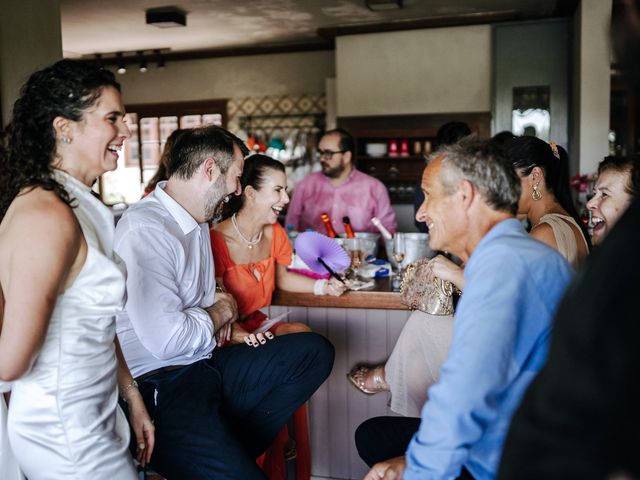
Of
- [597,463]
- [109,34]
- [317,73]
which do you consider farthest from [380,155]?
[597,463]

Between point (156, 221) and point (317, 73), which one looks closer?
point (156, 221)

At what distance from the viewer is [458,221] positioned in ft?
4.63

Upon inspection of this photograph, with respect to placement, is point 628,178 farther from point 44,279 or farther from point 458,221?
point 44,279

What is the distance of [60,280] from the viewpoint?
131 centimetres

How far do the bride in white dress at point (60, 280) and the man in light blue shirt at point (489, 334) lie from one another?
72cm

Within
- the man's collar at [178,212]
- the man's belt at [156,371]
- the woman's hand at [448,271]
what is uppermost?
the man's collar at [178,212]

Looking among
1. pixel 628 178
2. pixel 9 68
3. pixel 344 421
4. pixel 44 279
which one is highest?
pixel 9 68

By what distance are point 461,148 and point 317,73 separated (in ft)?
23.7

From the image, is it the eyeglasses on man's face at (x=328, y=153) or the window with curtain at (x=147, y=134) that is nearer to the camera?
the eyeglasses on man's face at (x=328, y=153)

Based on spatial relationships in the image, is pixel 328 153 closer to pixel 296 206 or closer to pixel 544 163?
pixel 296 206

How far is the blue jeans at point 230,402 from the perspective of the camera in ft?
5.79

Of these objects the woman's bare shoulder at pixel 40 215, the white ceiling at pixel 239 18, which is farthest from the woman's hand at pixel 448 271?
the white ceiling at pixel 239 18

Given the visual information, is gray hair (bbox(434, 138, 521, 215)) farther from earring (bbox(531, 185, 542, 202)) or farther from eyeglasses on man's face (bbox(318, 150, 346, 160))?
eyeglasses on man's face (bbox(318, 150, 346, 160))

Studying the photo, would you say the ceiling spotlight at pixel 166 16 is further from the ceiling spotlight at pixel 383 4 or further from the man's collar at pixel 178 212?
the man's collar at pixel 178 212
